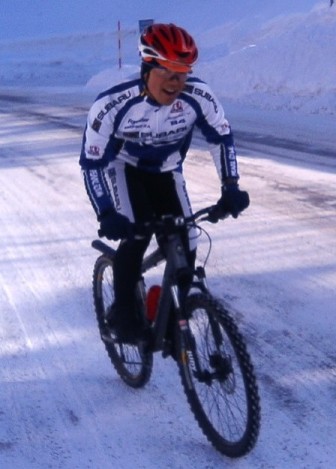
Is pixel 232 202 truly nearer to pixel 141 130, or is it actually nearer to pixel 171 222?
pixel 171 222

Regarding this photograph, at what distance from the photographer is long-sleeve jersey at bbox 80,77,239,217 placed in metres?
4.35

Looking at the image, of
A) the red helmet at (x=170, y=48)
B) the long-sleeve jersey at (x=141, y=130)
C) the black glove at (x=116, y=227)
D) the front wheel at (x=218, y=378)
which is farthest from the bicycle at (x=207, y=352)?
the red helmet at (x=170, y=48)

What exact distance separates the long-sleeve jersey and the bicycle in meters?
0.40

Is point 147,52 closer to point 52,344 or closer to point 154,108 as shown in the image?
point 154,108

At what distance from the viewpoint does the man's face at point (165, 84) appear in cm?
416

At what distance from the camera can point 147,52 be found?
411 cm

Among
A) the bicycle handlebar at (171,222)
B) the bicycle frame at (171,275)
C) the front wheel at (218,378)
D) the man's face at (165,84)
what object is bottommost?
the front wheel at (218,378)

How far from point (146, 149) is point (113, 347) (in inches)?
50.4

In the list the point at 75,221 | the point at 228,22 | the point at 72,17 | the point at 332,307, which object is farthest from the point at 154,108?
the point at 72,17

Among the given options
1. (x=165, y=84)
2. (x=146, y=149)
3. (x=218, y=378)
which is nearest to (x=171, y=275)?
(x=218, y=378)

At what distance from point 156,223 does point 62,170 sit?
7.66 m

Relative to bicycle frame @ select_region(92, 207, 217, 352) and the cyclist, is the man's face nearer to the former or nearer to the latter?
the cyclist

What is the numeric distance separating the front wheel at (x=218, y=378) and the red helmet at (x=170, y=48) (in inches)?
40.0

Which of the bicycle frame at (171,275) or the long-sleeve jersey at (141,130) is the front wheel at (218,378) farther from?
the long-sleeve jersey at (141,130)
